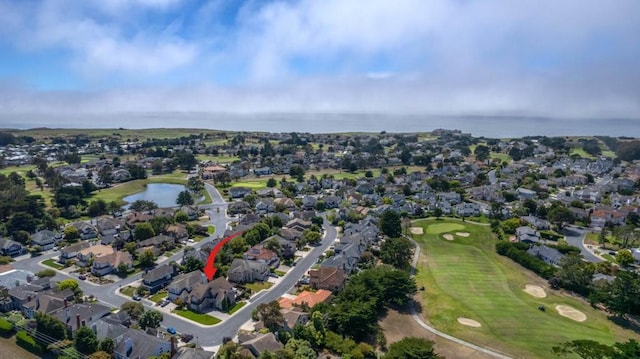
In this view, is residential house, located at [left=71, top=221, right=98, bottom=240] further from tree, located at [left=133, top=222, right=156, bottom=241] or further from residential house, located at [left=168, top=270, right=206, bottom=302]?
residential house, located at [left=168, top=270, right=206, bottom=302]

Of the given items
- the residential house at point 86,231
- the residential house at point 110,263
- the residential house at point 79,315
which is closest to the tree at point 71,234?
the residential house at point 86,231

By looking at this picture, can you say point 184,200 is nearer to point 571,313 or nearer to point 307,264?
point 307,264

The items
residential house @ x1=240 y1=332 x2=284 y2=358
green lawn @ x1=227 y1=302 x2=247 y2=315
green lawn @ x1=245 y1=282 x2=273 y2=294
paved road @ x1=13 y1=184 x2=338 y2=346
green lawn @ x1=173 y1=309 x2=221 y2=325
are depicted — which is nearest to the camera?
residential house @ x1=240 y1=332 x2=284 y2=358

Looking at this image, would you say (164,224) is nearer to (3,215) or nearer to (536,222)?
(3,215)

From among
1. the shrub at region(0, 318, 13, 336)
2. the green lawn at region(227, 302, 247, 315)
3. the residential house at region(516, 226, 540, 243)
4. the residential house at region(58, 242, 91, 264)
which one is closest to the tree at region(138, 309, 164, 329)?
the green lawn at region(227, 302, 247, 315)

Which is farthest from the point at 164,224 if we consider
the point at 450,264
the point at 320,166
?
the point at 320,166
